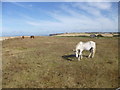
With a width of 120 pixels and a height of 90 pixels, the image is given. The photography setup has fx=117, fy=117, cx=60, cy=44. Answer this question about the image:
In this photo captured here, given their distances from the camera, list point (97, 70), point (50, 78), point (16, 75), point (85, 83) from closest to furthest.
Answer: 1. point (85, 83)
2. point (50, 78)
3. point (16, 75)
4. point (97, 70)

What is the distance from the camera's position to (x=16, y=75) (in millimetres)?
11352

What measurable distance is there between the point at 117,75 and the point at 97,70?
6.26ft

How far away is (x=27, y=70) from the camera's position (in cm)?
1245

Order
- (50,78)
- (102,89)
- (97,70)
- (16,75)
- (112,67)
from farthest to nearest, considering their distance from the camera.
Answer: (112,67) → (97,70) → (16,75) → (50,78) → (102,89)

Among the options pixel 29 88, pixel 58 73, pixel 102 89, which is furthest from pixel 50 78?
pixel 102 89

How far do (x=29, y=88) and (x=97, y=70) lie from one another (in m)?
7.06

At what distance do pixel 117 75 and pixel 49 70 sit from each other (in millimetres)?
6705

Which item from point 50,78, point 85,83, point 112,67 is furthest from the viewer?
point 112,67

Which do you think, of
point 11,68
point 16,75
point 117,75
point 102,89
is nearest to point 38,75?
point 16,75

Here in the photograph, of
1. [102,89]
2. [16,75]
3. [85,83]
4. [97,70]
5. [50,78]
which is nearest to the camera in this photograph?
[102,89]

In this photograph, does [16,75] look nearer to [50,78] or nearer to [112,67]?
[50,78]

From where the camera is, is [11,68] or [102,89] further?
[11,68]

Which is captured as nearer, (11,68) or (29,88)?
(29,88)

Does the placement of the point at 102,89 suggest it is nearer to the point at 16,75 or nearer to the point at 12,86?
the point at 12,86
